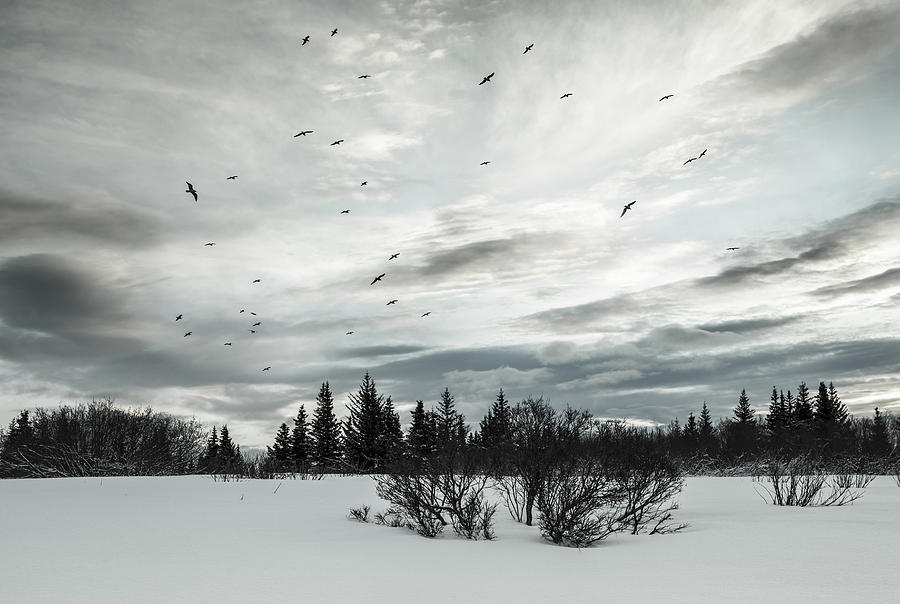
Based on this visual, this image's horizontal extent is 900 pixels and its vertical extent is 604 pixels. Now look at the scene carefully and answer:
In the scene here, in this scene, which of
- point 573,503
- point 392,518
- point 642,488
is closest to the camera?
point 573,503

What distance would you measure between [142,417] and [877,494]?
5431 centimetres

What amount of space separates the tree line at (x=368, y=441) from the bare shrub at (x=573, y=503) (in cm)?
117

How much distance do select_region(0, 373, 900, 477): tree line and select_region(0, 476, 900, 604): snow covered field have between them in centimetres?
260

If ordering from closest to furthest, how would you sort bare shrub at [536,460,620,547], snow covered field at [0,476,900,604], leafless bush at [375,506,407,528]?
snow covered field at [0,476,900,604]
bare shrub at [536,460,620,547]
leafless bush at [375,506,407,528]

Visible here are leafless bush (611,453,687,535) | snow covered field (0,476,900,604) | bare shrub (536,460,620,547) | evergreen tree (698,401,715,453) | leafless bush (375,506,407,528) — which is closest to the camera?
snow covered field (0,476,900,604)

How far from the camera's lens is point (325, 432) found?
206 feet

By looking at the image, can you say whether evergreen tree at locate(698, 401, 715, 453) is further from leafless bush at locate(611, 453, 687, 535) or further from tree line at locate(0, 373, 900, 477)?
leafless bush at locate(611, 453, 687, 535)

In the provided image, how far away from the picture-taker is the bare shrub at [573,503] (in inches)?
535

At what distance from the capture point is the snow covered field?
8.29m

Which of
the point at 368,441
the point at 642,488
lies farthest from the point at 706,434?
the point at 642,488

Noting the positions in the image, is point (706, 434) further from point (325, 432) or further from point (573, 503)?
point (573, 503)

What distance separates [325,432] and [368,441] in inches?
278

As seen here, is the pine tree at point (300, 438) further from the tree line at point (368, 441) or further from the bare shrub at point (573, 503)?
the bare shrub at point (573, 503)

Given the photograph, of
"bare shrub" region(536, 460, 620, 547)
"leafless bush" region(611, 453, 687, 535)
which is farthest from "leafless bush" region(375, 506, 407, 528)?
"leafless bush" region(611, 453, 687, 535)
